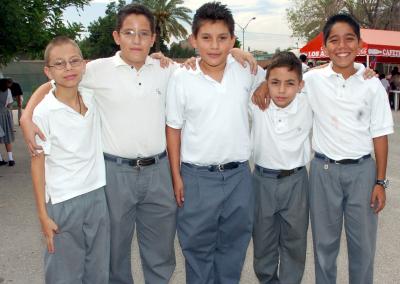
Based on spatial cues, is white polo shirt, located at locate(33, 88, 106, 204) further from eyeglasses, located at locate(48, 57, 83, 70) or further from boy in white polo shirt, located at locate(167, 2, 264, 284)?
boy in white polo shirt, located at locate(167, 2, 264, 284)

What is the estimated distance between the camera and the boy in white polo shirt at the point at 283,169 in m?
3.13

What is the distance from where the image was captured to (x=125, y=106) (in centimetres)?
298

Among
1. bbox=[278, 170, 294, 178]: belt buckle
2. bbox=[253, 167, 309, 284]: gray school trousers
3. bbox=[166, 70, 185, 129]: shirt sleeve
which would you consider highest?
bbox=[166, 70, 185, 129]: shirt sleeve

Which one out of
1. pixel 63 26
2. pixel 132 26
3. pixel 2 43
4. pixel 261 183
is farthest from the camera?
pixel 63 26

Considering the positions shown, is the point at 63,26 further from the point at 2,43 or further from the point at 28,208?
the point at 28,208

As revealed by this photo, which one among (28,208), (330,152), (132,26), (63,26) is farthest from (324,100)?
(63,26)

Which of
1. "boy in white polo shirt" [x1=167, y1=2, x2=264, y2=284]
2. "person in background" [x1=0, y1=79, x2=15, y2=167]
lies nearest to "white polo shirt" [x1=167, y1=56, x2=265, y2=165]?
"boy in white polo shirt" [x1=167, y1=2, x2=264, y2=284]

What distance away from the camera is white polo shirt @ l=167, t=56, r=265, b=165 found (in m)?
3.02

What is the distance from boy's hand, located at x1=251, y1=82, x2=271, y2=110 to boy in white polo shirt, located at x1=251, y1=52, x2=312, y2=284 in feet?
0.12

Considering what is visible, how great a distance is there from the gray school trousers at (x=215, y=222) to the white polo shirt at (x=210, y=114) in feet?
0.42

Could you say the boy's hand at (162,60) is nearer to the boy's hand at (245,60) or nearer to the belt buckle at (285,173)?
the boy's hand at (245,60)

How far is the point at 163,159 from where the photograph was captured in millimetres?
3150

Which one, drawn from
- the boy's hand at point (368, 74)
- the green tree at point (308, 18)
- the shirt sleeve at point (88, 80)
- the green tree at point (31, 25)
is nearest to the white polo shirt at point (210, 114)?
the shirt sleeve at point (88, 80)

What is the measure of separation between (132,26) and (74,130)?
81 cm
